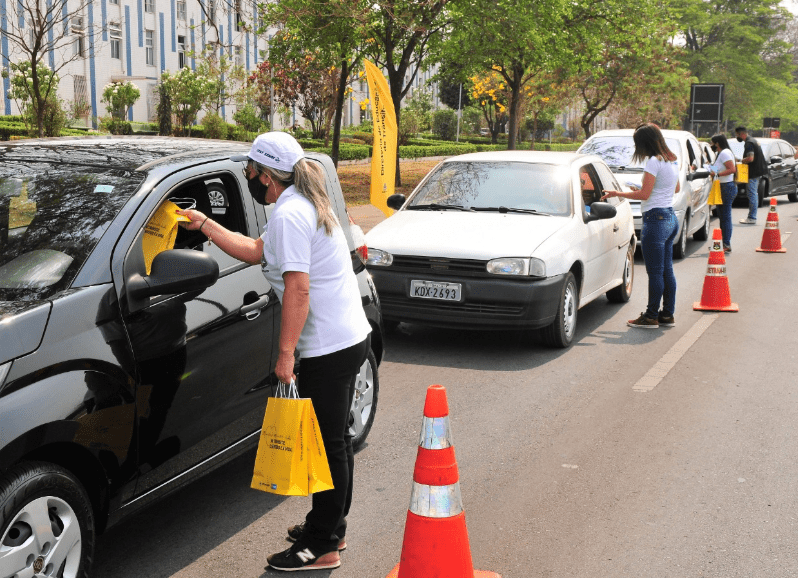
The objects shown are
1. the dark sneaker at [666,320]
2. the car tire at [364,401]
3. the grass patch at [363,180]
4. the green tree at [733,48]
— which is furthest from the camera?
the green tree at [733,48]

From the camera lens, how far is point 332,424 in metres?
4.01

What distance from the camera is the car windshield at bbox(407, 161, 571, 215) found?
8852 millimetres

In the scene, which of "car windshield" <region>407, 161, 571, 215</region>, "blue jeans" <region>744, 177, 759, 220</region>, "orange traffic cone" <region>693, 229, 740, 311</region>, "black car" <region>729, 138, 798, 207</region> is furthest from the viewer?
"black car" <region>729, 138, 798, 207</region>

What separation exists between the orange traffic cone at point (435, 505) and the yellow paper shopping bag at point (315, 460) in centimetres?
38

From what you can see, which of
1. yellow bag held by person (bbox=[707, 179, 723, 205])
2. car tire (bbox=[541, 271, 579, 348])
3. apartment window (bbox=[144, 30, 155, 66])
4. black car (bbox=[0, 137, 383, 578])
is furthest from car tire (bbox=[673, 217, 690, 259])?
apartment window (bbox=[144, 30, 155, 66])

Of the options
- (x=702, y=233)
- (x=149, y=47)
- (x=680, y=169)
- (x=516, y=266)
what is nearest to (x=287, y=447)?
(x=516, y=266)

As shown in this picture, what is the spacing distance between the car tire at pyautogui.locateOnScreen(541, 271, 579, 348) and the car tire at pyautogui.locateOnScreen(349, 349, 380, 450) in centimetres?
282

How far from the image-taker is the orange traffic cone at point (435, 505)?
3.64 metres

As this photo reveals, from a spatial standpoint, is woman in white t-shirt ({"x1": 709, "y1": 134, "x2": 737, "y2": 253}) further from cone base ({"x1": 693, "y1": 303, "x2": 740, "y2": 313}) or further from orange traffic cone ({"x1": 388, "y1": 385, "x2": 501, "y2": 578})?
orange traffic cone ({"x1": 388, "y1": 385, "x2": 501, "y2": 578})

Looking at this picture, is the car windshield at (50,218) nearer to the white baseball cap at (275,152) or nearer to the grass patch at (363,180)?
the white baseball cap at (275,152)

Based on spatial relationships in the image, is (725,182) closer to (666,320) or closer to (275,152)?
(666,320)

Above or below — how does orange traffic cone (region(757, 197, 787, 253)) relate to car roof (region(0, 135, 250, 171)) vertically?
below

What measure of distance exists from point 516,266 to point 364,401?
8.57 ft

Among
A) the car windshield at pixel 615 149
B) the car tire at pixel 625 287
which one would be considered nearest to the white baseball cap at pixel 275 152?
the car tire at pixel 625 287
